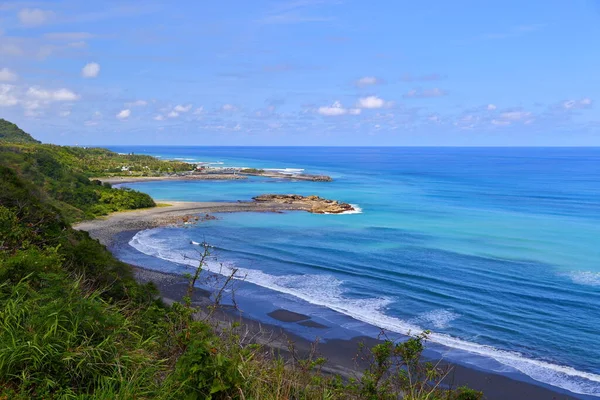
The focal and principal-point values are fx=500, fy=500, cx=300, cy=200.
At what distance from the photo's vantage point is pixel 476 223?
5231cm

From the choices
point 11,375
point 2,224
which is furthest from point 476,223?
point 11,375

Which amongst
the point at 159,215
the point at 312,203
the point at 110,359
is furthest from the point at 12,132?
the point at 110,359

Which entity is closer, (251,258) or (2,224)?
(2,224)

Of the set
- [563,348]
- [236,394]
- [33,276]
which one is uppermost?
[33,276]

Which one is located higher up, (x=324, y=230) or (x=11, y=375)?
(x=11, y=375)

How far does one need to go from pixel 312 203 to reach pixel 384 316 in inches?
1685

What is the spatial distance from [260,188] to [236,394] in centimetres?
7990

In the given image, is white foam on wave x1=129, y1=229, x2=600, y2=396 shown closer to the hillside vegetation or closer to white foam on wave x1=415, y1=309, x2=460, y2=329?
white foam on wave x1=415, y1=309, x2=460, y2=329

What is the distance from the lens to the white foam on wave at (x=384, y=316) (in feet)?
58.3

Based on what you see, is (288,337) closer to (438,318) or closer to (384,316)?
(384,316)

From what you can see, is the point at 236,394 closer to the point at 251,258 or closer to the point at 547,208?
the point at 251,258

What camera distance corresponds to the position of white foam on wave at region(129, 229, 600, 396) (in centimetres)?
1777

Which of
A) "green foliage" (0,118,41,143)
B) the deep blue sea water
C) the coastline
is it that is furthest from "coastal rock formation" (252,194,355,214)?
"green foliage" (0,118,41,143)

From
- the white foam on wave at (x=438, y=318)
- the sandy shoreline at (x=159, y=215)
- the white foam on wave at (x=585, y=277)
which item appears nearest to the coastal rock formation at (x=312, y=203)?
the sandy shoreline at (x=159, y=215)
